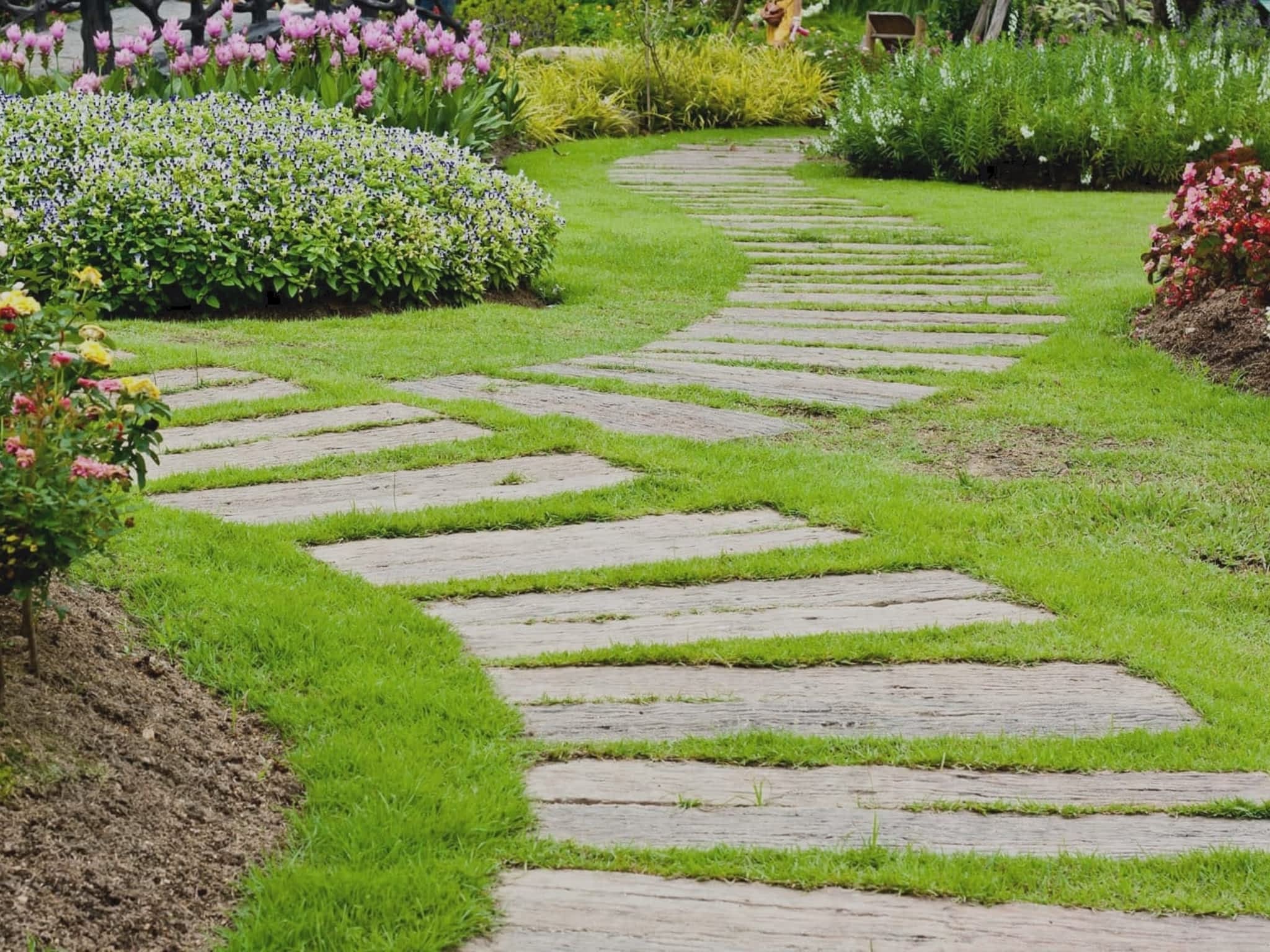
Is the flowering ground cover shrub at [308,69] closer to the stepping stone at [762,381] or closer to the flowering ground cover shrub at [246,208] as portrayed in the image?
the flowering ground cover shrub at [246,208]

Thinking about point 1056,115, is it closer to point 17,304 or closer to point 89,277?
point 89,277

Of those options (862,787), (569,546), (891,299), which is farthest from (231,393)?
(891,299)

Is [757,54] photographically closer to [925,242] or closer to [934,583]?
[925,242]

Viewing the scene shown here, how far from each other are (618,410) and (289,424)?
3.76 feet

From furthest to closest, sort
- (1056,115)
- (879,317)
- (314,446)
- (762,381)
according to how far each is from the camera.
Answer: (1056,115)
(879,317)
(762,381)
(314,446)

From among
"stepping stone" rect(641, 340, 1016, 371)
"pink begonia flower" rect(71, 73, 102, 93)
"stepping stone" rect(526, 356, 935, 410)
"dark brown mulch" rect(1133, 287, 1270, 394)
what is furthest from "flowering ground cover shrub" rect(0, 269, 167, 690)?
"pink begonia flower" rect(71, 73, 102, 93)

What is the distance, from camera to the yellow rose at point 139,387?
2.78m

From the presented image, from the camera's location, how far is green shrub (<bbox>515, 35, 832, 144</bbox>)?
1509cm

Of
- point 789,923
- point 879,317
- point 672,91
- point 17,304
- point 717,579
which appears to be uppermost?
point 672,91

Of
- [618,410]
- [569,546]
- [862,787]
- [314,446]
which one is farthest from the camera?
[618,410]

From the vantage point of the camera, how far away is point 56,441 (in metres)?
2.69

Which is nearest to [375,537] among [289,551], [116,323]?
[289,551]

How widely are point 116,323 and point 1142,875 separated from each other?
5.40 meters

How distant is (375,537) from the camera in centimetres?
407
